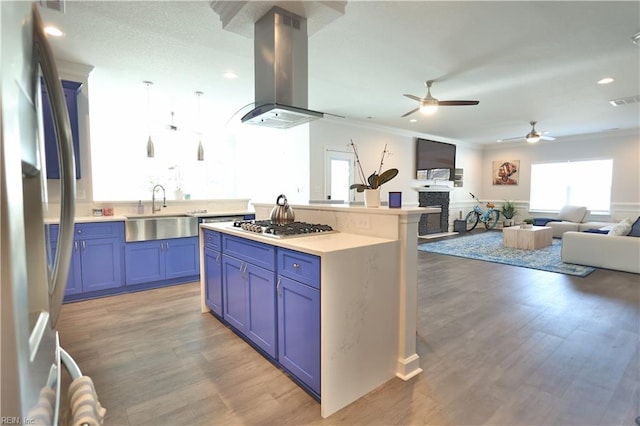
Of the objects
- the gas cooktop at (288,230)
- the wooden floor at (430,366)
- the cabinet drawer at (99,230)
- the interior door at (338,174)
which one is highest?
the interior door at (338,174)

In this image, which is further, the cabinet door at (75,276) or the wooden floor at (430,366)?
the cabinet door at (75,276)

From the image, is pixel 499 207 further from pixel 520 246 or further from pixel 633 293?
pixel 633 293

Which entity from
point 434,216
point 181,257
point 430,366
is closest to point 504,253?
point 434,216

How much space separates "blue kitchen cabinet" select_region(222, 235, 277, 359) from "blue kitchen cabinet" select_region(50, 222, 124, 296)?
176 cm

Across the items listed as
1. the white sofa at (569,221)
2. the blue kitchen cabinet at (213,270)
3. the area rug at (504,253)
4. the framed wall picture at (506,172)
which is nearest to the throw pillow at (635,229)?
the area rug at (504,253)

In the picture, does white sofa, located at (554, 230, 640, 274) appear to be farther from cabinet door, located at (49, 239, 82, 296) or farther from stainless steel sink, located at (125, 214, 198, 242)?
cabinet door, located at (49, 239, 82, 296)

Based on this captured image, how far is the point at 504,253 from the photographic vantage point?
19.7ft

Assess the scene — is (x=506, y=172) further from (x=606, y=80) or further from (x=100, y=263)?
(x=100, y=263)

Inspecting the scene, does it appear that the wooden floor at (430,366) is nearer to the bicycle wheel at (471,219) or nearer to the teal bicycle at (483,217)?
the teal bicycle at (483,217)

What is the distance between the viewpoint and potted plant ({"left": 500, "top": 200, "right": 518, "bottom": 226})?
9.48 m

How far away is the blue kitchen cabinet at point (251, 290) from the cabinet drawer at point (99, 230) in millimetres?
1759

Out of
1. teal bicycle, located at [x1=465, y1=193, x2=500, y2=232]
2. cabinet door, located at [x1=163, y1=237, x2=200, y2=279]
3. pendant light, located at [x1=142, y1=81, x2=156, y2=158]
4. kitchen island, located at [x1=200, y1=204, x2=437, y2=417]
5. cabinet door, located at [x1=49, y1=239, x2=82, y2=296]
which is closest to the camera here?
kitchen island, located at [x1=200, y1=204, x2=437, y2=417]

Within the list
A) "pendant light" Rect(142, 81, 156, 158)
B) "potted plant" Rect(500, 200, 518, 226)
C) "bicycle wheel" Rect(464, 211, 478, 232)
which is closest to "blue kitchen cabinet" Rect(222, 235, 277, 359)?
"pendant light" Rect(142, 81, 156, 158)

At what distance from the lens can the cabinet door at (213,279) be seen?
9.65ft
